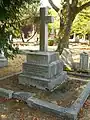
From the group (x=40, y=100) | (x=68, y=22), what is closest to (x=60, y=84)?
(x=40, y=100)

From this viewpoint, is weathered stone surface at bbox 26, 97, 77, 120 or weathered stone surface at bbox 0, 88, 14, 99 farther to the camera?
weathered stone surface at bbox 0, 88, 14, 99

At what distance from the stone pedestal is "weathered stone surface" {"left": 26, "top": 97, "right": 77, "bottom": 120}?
3.55 feet

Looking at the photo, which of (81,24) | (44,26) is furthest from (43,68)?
(81,24)

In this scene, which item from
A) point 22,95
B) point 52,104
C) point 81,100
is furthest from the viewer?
point 22,95

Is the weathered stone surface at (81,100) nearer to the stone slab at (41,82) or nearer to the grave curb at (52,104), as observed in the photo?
the grave curb at (52,104)

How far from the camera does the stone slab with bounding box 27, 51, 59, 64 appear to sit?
630 cm

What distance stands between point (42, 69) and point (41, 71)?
74 mm

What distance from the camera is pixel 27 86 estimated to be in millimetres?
6398

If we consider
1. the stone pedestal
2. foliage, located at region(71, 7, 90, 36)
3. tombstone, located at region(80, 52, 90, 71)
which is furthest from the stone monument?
foliage, located at region(71, 7, 90, 36)

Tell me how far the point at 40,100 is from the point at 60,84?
1779 millimetres

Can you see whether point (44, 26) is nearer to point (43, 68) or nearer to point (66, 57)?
point (43, 68)

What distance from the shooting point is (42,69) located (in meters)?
6.29

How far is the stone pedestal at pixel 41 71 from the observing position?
20.4ft

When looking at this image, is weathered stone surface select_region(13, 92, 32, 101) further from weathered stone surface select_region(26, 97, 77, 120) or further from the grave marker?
the grave marker
